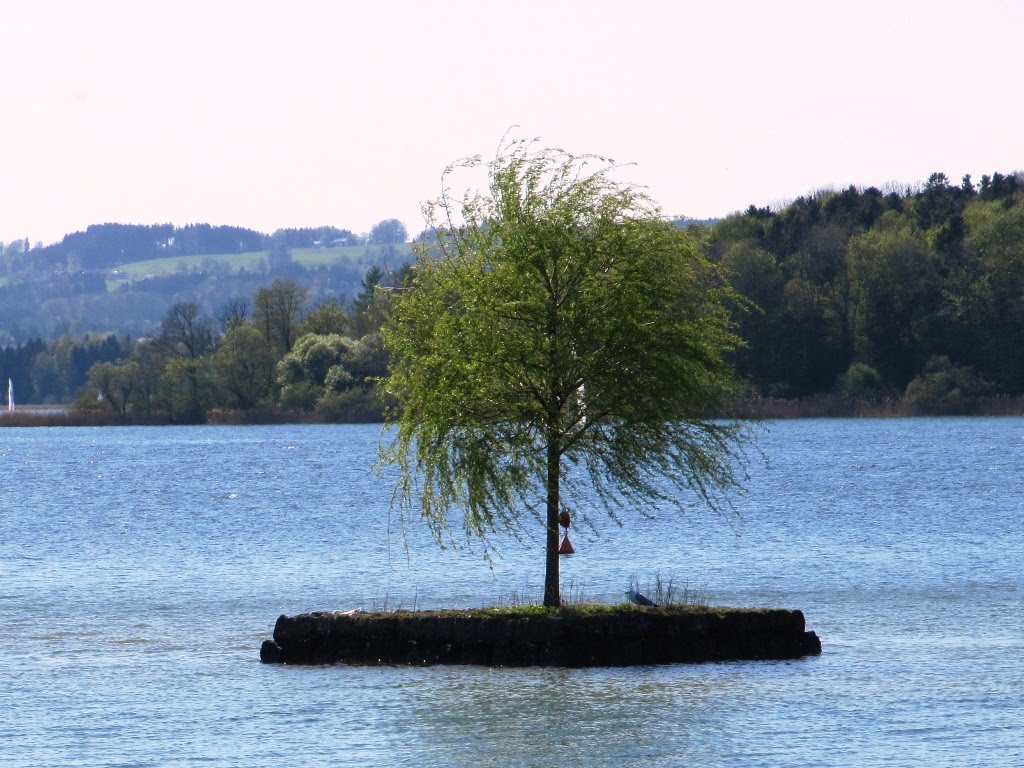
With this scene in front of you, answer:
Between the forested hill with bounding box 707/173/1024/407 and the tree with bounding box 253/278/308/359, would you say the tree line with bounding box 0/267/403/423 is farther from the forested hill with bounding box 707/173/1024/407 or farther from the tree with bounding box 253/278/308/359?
the forested hill with bounding box 707/173/1024/407

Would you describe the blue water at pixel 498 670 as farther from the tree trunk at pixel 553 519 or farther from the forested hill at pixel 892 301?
the forested hill at pixel 892 301

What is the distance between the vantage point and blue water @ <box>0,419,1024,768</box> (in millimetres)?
20359

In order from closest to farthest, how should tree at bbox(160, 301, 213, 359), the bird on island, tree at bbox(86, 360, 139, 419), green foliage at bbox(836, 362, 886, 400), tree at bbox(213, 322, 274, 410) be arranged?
the bird on island
green foliage at bbox(836, 362, 886, 400)
tree at bbox(213, 322, 274, 410)
tree at bbox(86, 360, 139, 419)
tree at bbox(160, 301, 213, 359)

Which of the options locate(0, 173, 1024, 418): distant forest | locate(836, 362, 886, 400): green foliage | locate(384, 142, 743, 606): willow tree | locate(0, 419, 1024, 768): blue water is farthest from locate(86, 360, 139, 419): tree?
locate(384, 142, 743, 606): willow tree

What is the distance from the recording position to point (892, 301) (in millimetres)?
119125

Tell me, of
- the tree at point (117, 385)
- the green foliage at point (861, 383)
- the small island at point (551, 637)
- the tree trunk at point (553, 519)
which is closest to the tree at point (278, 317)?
the tree at point (117, 385)

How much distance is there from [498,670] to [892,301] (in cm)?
9978

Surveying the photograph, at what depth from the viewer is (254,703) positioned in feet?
74.8

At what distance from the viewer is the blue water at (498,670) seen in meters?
20.4

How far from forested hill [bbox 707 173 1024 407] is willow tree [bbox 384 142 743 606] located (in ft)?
284

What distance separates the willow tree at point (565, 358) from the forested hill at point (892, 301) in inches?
3406

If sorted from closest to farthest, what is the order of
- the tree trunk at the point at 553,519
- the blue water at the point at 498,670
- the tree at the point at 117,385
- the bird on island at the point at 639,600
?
the blue water at the point at 498,670
the tree trunk at the point at 553,519
the bird on island at the point at 639,600
the tree at the point at 117,385

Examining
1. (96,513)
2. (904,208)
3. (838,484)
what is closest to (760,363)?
(904,208)

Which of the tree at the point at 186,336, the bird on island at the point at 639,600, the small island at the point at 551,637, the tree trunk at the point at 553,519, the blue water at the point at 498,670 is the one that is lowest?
the blue water at the point at 498,670
